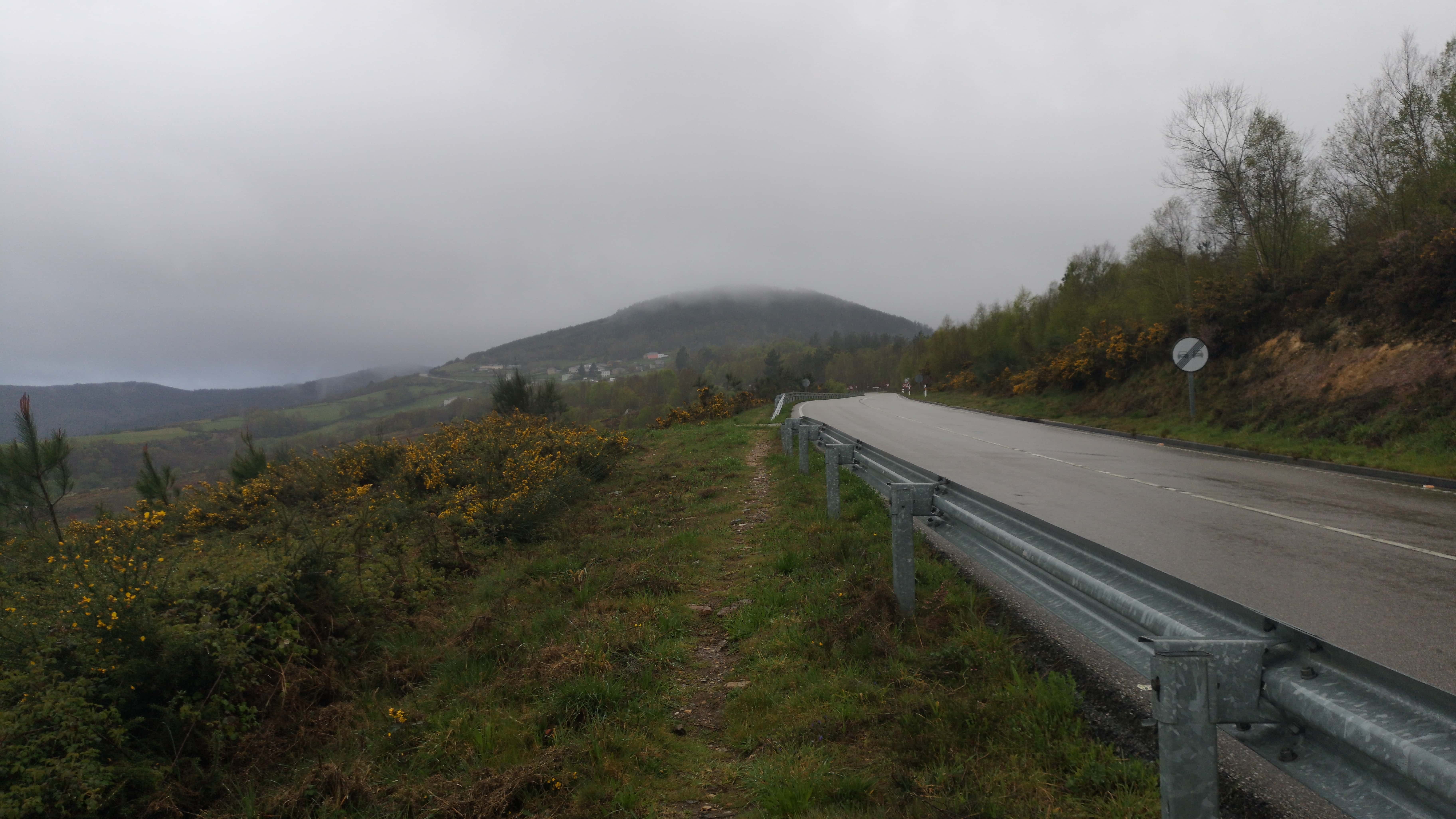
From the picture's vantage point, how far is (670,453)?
60.4 ft

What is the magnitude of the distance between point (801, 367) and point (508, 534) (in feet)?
298

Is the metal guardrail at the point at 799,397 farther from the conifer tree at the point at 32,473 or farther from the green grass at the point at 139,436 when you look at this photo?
the conifer tree at the point at 32,473

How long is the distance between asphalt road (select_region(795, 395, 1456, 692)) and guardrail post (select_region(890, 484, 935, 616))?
0.98 meters

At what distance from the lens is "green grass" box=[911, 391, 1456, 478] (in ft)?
36.2

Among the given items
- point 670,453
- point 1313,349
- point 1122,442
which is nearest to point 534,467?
point 670,453

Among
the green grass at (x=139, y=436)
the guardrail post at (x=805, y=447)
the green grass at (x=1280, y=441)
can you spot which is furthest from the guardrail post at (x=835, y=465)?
the green grass at (x=139, y=436)

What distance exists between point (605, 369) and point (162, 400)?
80244mm

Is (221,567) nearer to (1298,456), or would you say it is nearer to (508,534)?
(508,534)

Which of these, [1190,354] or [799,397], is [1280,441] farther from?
[799,397]

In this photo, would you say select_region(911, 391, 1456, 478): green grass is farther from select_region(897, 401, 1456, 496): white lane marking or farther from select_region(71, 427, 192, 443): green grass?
select_region(71, 427, 192, 443): green grass

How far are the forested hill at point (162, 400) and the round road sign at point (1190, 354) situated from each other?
160 ft

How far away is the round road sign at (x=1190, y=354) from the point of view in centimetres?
1745

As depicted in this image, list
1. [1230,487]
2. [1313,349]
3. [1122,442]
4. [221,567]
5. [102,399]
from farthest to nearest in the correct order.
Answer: [102,399], [1122,442], [1313,349], [1230,487], [221,567]

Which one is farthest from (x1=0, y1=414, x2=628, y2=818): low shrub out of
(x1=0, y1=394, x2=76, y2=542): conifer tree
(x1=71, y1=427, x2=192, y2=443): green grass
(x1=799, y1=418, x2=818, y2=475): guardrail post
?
(x1=71, y1=427, x2=192, y2=443): green grass
